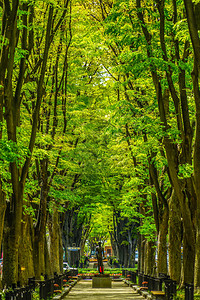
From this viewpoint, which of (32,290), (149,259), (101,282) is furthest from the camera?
(101,282)

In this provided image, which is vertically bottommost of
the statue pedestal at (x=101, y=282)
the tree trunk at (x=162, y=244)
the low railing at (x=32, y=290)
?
the statue pedestal at (x=101, y=282)

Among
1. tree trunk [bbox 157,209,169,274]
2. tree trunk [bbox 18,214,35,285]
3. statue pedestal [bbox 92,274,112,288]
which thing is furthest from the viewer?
statue pedestal [bbox 92,274,112,288]

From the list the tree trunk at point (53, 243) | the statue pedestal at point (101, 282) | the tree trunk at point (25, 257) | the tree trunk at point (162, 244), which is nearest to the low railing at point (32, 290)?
the tree trunk at point (25, 257)

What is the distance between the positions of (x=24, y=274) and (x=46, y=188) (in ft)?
15.0

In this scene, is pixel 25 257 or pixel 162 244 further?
pixel 162 244

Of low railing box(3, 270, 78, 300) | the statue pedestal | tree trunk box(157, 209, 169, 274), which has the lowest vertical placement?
the statue pedestal

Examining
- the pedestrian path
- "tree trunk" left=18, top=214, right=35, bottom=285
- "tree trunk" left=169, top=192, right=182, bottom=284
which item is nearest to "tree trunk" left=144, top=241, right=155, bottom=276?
the pedestrian path

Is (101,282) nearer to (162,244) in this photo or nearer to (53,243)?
(53,243)

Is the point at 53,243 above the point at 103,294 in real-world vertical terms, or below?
above

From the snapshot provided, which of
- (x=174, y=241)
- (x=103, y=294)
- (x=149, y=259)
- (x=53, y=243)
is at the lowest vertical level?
(x=103, y=294)

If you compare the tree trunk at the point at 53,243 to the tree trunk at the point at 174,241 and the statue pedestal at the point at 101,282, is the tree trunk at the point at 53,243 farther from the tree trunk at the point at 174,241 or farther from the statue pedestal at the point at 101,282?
the tree trunk at the point at 174,241

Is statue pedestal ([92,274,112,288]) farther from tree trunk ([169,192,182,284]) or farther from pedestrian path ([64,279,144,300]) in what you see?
tree trunk ([169,192,182,284])

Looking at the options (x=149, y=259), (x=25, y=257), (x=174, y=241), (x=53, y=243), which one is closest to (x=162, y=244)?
(x=174, y=241)

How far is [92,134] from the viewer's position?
3150 cm
